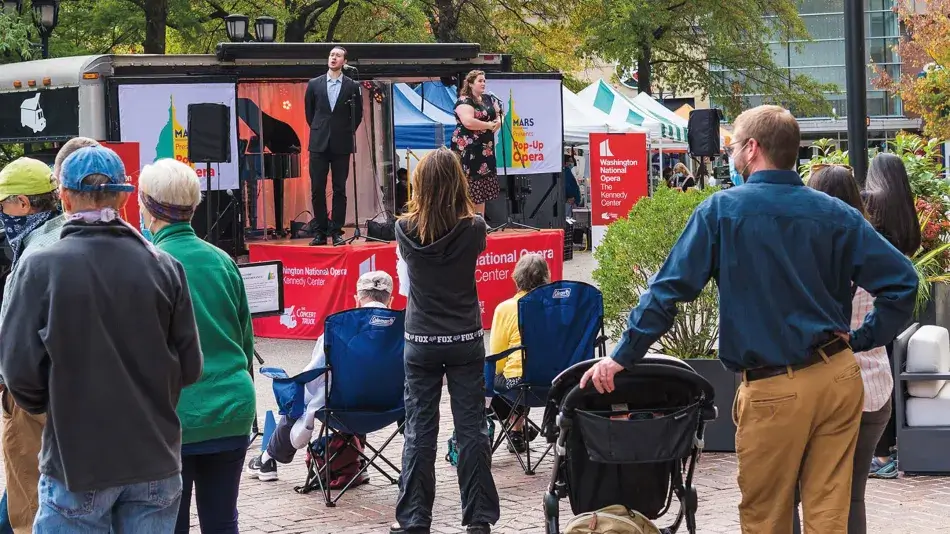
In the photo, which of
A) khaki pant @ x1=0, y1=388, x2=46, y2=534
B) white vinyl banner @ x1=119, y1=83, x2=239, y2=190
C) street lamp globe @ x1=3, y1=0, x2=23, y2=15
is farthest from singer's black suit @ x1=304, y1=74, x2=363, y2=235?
khaki pant @ x1=0, y1=388, x2=46, y2=534

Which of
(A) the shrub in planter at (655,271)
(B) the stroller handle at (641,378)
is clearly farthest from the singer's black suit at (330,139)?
(B) the stroller handle at (641,378)

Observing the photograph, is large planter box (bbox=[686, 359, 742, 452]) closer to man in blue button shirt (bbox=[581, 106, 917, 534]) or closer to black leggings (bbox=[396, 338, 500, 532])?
black leggings (bbox=[396, 338, 500, 532])

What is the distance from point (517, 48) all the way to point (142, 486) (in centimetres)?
2323

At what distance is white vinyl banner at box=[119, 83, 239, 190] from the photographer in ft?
43.3

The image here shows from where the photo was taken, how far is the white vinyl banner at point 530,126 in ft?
52.3

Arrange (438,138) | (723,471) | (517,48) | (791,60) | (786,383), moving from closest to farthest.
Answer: (786,383), (723,471), (438,138), (517,48), (791,60)

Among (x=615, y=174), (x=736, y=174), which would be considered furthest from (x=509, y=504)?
(x=615, y=174)

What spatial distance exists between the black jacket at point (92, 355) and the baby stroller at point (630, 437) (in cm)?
152

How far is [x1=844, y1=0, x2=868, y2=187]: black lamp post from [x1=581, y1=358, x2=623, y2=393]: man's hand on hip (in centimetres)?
440

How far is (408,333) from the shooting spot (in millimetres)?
5824

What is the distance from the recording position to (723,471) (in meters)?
7.15

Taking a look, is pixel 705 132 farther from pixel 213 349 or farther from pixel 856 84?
pixel 213 349

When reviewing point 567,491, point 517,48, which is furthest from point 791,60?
point 567,491

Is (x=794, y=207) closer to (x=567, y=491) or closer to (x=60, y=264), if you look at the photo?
(x=567, y=491)
